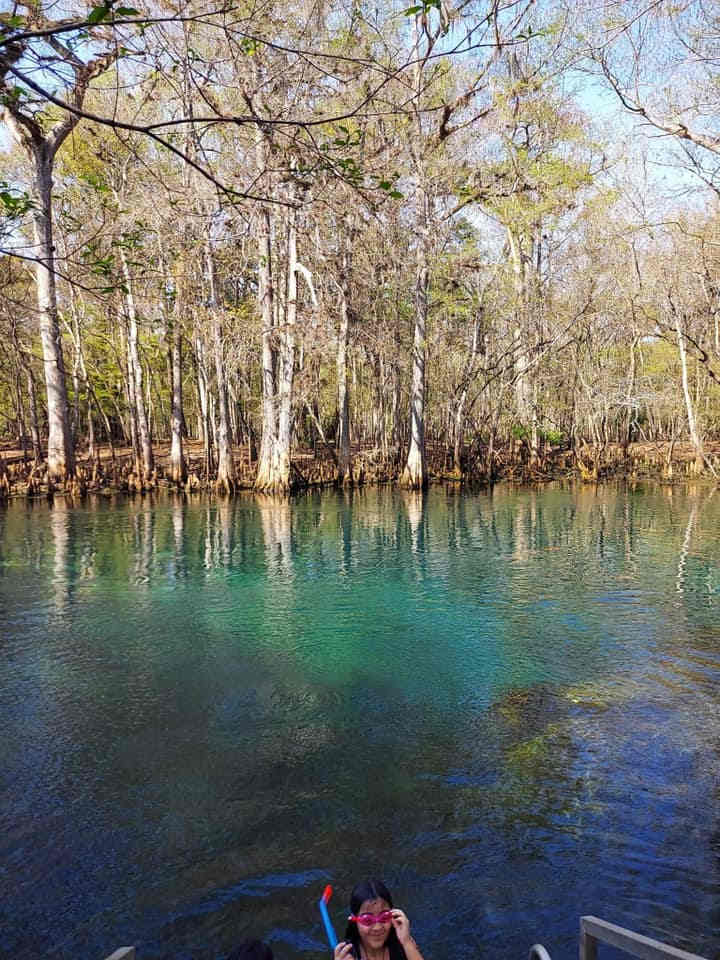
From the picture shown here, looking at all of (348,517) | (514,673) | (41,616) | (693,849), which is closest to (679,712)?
(514,673)

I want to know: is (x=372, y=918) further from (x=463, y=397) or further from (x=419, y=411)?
(x=463, y=397)

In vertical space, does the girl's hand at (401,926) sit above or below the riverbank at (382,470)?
below

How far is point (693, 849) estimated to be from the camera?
15.8ft

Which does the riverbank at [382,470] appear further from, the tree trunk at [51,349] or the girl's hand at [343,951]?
the girl's hand at [343,951]

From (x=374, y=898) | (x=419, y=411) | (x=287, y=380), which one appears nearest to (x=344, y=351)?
(x=287, y=380)

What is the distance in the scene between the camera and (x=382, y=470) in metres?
29.3

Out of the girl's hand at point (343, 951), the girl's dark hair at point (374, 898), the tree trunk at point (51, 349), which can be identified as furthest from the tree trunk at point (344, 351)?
the girl's hand at point (343, 951)

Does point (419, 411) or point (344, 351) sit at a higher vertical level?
point (344, 351)

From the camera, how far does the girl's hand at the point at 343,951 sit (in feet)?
10.0

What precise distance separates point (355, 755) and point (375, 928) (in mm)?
3042

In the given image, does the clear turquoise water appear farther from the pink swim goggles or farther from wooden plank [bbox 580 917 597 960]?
wooden plank [bbox 580 917 597 960]

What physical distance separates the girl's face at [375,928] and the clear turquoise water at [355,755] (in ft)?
3.20

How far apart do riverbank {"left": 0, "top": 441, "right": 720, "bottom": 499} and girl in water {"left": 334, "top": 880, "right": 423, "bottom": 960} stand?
22090 mm

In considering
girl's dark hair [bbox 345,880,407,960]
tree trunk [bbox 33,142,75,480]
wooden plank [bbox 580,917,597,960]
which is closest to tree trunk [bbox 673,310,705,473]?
tree trunk [bbox 33,142,75,480]
